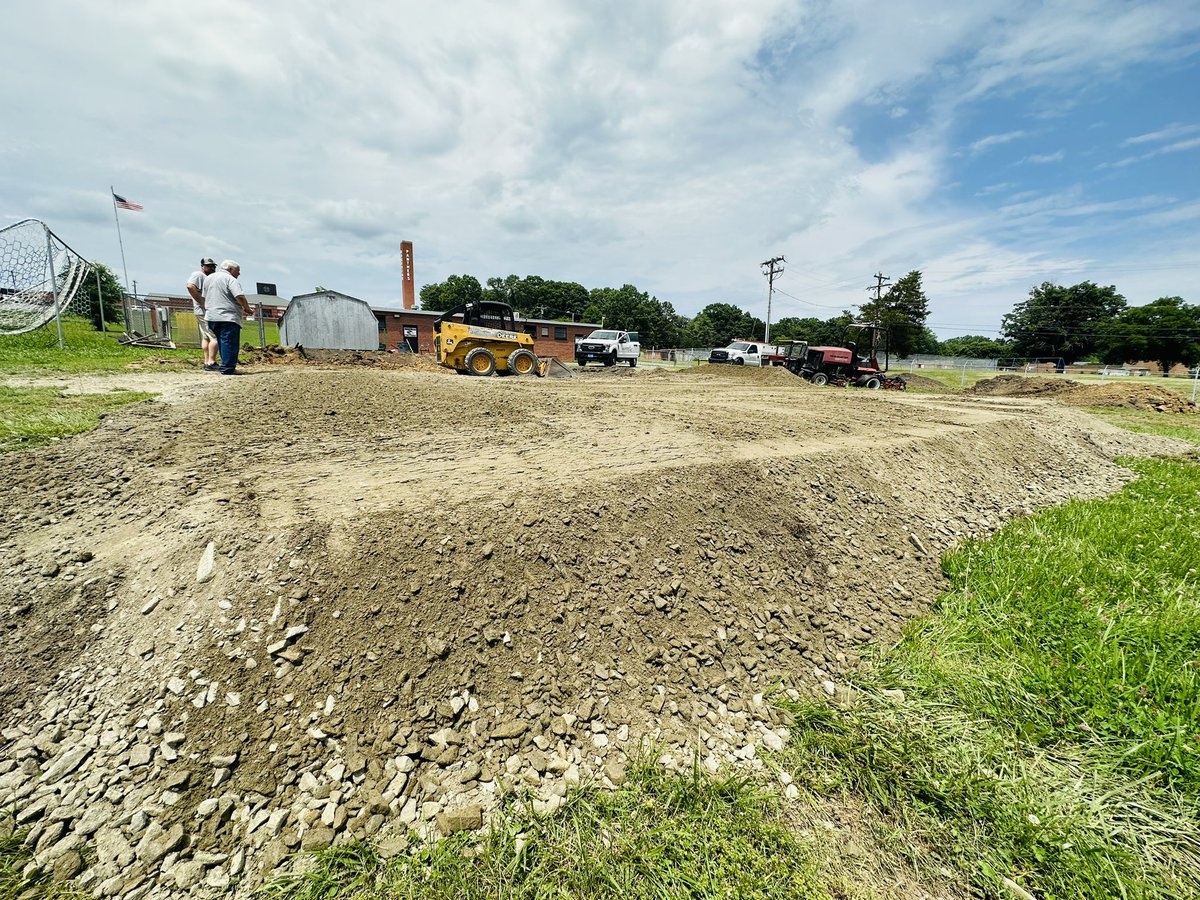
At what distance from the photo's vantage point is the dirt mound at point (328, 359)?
45.6ft

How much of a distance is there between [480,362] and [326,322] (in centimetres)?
1109

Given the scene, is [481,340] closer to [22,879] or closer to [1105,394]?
[22,879]

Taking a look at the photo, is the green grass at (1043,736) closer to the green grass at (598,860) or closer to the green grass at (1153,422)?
the green grass at (598,860)

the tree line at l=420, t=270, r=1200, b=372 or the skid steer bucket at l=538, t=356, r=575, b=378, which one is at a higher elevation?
the tree line at l=420, t=270, r=1200, b=372

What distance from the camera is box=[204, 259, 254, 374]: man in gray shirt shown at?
305 inches

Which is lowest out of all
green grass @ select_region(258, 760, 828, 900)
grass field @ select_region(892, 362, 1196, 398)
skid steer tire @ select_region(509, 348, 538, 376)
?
green grass @ select_region(258, 760, 828, 900)

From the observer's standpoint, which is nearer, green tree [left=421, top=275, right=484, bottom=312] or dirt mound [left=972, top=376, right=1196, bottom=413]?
dirt mound [left=972, top=376, right=1196, bottom=413]

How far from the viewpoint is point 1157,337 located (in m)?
59.9

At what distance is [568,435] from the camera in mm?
5547

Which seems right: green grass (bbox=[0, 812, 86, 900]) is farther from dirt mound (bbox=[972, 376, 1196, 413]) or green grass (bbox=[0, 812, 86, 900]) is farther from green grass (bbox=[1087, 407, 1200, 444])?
dirt mound (bbox=[972, 376, 1196, 413])

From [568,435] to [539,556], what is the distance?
283 centimetres

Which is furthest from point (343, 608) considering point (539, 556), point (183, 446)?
point (183, 446)

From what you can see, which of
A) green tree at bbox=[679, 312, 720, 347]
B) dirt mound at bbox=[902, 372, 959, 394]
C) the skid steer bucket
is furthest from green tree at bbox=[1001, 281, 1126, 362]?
the skid steer bucket

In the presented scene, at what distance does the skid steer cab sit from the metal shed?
9.19 meters
